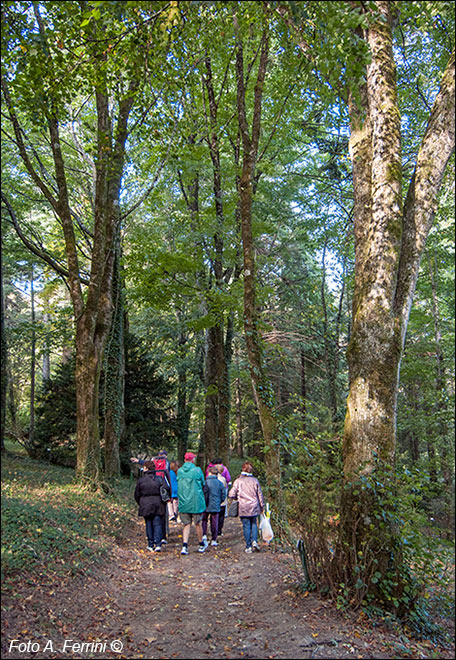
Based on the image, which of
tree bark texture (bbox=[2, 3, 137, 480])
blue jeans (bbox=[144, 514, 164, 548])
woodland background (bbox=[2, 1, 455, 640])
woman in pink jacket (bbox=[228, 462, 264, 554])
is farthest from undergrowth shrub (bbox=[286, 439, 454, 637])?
tree bark texture (bbox=[2, 3, 137, 480])

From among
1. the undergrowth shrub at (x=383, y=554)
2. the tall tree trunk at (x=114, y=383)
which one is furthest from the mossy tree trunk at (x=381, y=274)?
the tall tree trunk at (x=114, y=383)

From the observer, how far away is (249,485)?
8711mm

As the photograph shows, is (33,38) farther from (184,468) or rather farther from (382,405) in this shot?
(184,468)

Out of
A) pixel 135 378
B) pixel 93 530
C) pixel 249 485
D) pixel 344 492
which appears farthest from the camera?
pixel 135 378

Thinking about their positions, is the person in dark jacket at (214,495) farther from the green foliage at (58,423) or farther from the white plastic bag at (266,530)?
the green foliage at (58,423)

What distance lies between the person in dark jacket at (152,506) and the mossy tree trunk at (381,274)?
456 centimetres

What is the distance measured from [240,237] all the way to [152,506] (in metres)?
8.75

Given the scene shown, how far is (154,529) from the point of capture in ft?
29.1

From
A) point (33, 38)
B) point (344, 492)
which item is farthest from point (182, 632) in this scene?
point (33, 38)

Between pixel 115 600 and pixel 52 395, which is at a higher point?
pixel 52 395

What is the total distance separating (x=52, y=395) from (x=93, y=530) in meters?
11.0

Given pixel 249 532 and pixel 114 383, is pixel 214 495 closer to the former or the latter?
pixel 249 532

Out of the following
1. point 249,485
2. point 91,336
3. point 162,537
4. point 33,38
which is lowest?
point 162,537

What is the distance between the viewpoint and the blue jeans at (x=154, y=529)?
8.81 metres
